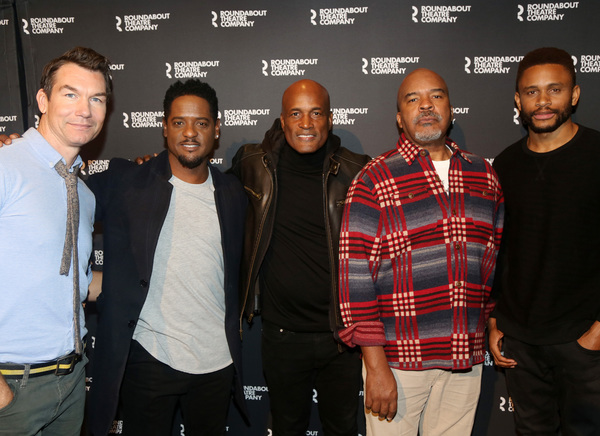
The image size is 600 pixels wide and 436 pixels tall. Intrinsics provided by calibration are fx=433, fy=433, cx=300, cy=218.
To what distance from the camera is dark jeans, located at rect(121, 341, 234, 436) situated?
2084 mm

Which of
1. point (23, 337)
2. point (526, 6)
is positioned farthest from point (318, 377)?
point (526, 6)

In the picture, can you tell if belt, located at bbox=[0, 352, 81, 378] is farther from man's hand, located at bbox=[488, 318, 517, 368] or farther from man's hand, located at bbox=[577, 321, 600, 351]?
man's hand, located at bbox=[577, 321, 600, 351]

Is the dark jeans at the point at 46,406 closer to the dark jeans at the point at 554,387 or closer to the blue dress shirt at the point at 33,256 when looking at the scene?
the blue dress shirt at the point at 33,256

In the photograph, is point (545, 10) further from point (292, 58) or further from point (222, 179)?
point (222, 179)

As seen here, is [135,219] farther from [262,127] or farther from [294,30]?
[294,30]

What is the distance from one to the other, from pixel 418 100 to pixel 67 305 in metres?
1.82

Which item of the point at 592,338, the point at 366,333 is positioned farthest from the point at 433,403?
the point at 592,338

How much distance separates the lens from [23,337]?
5.29 feet

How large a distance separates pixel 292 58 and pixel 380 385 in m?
2.15

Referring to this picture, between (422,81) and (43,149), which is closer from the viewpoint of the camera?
(43,149)

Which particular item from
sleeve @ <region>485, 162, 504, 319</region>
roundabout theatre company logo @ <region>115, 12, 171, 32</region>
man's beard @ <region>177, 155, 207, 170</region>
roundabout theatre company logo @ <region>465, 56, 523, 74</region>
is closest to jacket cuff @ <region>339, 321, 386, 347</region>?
sleeve @ <region>485, 162, 504, 319</region>

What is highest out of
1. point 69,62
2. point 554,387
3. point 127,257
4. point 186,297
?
point 69,62

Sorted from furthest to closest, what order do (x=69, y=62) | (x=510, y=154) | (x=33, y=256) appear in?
(x=510, y=154)
(x=69, y=62)
(x=33, y=256)

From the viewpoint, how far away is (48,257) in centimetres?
167
